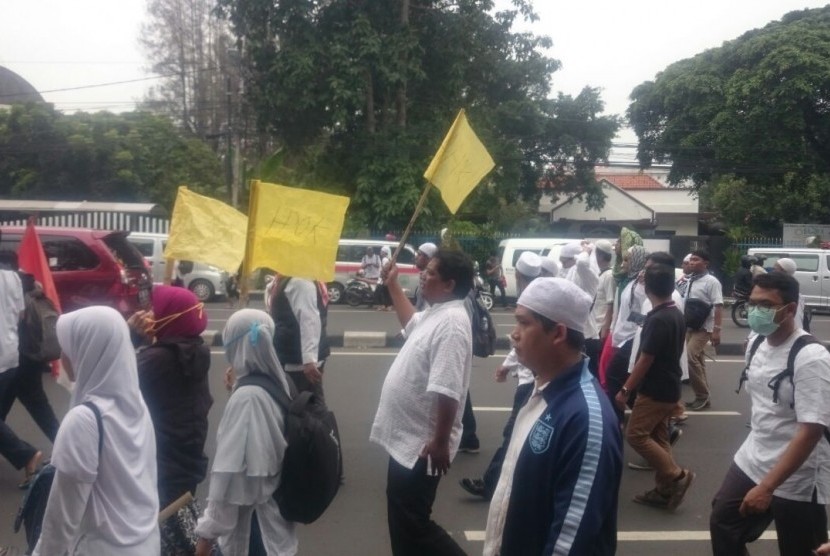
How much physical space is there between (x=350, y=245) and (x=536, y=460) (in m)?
20.4

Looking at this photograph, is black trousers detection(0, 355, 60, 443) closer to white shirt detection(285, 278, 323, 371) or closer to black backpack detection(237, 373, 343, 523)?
white shirt detection(285, 278, 323, 371)

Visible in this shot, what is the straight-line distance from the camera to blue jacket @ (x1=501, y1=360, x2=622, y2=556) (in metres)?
2.38

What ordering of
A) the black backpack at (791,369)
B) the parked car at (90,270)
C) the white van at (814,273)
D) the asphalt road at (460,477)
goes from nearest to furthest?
the black backpack at (791,369) → the asphalt road at (460,477) → the parked car at (90,270) → the white van at (814,273)

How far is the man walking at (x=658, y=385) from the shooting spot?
228 inches

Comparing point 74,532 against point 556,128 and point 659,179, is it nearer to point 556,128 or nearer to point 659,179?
point 556,128

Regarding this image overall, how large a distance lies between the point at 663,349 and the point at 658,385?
0.87 ft

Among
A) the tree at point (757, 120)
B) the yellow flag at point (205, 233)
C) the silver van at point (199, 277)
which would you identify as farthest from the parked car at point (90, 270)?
the tree at point (757, 120)

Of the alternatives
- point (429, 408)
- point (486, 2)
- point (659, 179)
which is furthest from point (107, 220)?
point (659, 179)

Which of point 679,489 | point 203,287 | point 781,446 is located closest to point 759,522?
point 781,446

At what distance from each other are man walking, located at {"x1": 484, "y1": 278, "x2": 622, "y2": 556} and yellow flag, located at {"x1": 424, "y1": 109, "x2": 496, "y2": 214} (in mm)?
2368

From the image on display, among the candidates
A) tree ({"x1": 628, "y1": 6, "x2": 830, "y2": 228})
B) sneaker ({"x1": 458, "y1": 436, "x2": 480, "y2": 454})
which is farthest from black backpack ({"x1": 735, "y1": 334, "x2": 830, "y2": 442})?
Answer: tree ({"x1": 628, "y1": 6, "x2": 830, "y2": 228})

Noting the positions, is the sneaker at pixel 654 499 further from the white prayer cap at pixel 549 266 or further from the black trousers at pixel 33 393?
the black trousers at pixel 33 393

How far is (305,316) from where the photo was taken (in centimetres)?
592

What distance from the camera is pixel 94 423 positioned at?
2883 mm
